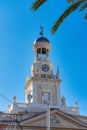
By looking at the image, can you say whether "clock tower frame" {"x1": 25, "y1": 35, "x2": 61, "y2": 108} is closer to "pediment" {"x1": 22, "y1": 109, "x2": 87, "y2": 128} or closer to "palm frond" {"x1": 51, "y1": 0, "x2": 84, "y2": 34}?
"pediment" {"x1": 22, "y1": 109, "x2": 87, "y2": 128}

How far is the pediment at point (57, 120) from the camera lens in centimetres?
A: 4691

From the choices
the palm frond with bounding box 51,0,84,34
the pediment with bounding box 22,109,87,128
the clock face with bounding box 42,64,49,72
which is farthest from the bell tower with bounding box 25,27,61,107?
the palm frond with bounding box 51,0,84,34

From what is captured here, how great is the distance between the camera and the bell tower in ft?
181

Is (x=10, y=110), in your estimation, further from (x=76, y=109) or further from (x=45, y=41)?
(x=45, y=41)

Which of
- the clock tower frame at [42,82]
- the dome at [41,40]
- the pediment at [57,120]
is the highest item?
the dome at [41,40]

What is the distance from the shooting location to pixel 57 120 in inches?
1898

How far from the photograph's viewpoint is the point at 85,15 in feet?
63.8

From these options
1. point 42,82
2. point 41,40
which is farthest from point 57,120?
point 41,40

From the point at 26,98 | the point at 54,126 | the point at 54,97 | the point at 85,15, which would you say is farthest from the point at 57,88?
the point at 85,15

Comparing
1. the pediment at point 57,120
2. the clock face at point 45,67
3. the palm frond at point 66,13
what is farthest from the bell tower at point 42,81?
the palm frond at point 66,13

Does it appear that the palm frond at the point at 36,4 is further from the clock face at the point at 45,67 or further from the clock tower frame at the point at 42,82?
the clock face at the point at 45,67

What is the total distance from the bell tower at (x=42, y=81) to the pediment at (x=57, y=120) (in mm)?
5338

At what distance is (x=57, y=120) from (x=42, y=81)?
30.2ft

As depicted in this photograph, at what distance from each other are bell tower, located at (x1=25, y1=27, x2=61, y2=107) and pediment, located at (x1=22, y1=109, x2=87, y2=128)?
5.34m
